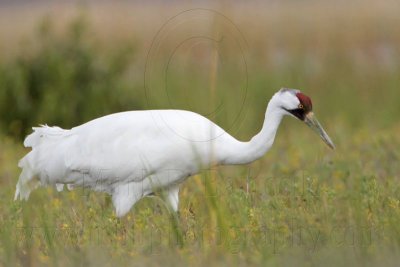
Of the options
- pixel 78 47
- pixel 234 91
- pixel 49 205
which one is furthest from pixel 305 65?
pixel 49 205

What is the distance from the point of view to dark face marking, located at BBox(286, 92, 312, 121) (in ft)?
21.0

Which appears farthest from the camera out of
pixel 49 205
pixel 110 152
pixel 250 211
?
pixel 49 205

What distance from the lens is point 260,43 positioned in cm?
1473

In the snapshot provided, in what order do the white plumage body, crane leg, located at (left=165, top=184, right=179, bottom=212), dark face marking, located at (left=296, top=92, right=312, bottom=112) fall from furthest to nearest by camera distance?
crane leg, located at (left=165, top=184, right=179, bottom=212) → the white plumage body → dark face marking, located at (left=296, top=92, right=312, bottom=112)

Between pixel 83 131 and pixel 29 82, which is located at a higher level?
pixel 29 82

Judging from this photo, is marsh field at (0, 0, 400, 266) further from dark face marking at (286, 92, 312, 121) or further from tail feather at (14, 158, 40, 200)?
dark face marking at (286, 92, 312, 121)

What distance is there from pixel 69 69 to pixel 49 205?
414cm

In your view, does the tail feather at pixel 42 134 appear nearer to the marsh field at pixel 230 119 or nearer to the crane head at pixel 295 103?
the marsh field at pixel 230 119

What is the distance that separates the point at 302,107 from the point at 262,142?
13.4 inches

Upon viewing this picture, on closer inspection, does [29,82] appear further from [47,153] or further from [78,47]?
[47,153]

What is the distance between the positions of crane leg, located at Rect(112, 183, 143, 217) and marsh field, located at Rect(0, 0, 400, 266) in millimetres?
110

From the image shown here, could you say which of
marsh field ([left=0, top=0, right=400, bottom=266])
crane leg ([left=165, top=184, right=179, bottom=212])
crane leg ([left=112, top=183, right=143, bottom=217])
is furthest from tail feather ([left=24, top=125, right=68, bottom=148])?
crane leg ([left=165, top=184, right=179, bottom=212])

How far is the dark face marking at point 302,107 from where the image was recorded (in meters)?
6.41

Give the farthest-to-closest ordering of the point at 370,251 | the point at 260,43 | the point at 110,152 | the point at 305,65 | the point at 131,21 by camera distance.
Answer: the point at 131,21 → the point at 260,43 → the point at 305,65 → the point at 110,152 → the point at 370,251
